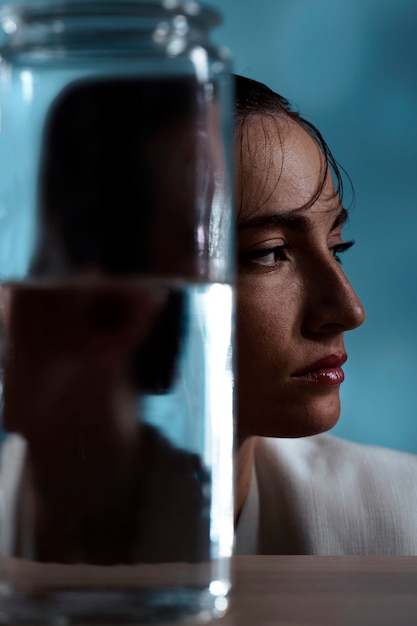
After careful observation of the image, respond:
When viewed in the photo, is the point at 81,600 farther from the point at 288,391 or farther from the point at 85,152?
the point at 288,391

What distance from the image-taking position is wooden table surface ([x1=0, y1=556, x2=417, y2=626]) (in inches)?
8.3

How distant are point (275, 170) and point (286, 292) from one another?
88 millimetres

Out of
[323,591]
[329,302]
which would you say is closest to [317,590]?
[323,591]

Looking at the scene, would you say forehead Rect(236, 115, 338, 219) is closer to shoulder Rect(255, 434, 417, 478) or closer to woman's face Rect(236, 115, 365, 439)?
woman's face Rect(236, 115, 365, 439)

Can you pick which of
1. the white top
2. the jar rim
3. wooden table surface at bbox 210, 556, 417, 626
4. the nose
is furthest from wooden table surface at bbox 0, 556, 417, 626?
the white top

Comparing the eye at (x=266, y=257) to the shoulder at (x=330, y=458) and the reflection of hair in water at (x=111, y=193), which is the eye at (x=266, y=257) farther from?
the reflection of hair in water at (x=111, y=193)

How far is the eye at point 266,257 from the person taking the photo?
0.66 meters

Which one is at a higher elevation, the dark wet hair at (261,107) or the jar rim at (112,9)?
the dark wet hair at (261,107)

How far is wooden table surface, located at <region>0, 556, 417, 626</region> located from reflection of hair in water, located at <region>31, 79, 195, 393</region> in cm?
6

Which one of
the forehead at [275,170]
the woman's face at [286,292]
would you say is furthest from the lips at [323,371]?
the forehead at [275,170]

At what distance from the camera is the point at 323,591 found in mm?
242

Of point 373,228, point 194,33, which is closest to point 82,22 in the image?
point 194,33

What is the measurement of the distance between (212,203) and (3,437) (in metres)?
0.07

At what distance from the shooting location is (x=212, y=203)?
0.22 m
